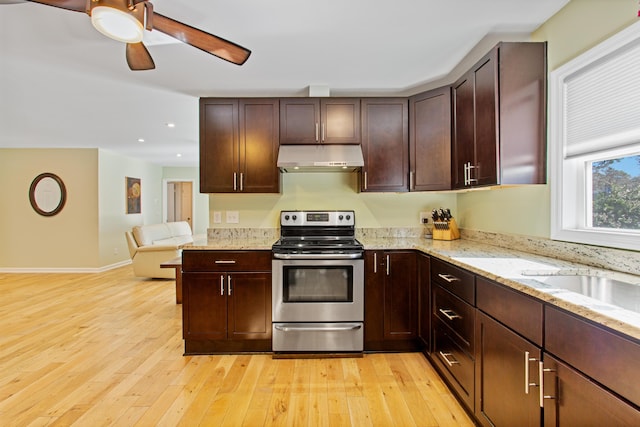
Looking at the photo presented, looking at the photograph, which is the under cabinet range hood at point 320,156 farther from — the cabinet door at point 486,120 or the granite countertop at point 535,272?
the cabinet door at point 486,120

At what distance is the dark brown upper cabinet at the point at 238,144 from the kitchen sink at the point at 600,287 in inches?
87.3

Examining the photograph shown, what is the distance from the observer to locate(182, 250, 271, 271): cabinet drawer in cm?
265

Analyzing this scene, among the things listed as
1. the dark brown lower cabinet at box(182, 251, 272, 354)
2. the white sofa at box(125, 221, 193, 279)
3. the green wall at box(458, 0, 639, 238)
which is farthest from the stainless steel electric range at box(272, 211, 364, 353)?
the white sofa at box(125, 221, 193, 279)

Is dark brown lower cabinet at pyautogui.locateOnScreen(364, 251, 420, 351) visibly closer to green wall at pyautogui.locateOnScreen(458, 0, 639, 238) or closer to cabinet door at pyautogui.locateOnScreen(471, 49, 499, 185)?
green wall at pyautogui.locateOnScreen(458, 0, 639, 238)

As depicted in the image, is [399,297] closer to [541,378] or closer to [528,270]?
[528,270]

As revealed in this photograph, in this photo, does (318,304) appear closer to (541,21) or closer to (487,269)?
(487,269)

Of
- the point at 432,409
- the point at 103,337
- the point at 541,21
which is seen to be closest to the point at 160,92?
the point at 103,337

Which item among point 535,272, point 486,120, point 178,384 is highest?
point 486,120

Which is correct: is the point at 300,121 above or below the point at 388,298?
above

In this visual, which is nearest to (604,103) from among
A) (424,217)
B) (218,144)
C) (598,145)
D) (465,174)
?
(598,145)

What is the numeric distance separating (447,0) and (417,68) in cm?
87

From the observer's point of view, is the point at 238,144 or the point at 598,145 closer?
the point at 598,145

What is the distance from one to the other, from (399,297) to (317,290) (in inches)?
27.3

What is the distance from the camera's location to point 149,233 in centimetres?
568
